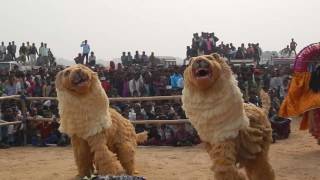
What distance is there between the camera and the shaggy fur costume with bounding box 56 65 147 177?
22.9ft

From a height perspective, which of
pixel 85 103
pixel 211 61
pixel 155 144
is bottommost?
pixel 155 144

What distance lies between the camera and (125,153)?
291 inches

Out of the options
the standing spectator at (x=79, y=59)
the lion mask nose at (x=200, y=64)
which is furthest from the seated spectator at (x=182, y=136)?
the standing spectator at (x=79, y=59)

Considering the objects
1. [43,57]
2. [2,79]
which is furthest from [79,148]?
[43,57]

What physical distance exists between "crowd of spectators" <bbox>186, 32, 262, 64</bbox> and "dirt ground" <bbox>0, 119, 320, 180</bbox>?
7993 millimetres

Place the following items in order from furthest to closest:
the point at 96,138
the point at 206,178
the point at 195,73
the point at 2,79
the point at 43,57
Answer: the point at 43,57 → the point at 2,79 → the point at 206,178 → the point at 96,138 → the point at 195,73

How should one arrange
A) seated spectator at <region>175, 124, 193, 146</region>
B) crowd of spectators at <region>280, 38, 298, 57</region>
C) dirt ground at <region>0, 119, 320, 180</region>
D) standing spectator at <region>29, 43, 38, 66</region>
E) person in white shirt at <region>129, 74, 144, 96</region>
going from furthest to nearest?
crowd of spectators at <region>280, 38, 298, 57</region>
standing spectator at <region>29, 43, 38, 66</region>
person in white shirt at <region>129, 74, 144, 96</region>
seated spectator at <region>175, 124, 193, 146</region>
dirt ground at <region>0, 119, 320, 180</region>

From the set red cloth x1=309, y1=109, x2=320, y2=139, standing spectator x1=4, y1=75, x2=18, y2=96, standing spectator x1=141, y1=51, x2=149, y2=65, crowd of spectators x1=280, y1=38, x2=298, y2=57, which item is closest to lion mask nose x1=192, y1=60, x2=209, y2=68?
red cloth x1=309, y1=109, x2=320, y2=139

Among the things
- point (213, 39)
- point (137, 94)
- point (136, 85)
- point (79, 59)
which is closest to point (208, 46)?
point (213, 39)

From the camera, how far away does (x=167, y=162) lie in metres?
9.25

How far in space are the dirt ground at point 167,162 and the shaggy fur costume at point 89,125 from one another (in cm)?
95

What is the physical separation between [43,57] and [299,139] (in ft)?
44.8

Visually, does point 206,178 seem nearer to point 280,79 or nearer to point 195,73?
point 195,73

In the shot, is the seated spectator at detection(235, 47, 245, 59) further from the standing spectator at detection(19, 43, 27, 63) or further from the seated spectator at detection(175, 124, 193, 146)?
the seated spectator at detection(175, 124, 193, 146)
